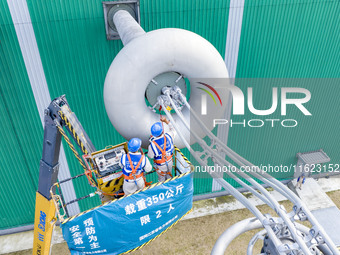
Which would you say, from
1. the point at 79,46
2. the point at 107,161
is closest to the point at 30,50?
the point at 79,46

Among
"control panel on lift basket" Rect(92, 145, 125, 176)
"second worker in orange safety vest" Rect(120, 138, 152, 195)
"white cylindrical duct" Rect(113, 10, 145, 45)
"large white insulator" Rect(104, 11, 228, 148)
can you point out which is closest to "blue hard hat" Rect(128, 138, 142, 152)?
"second worker in orange safety vest" Rect(120, 138, 152, 195)

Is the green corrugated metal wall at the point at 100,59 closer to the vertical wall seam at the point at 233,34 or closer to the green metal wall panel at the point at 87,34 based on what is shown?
A: the green metal wall panel at the point at 87,34

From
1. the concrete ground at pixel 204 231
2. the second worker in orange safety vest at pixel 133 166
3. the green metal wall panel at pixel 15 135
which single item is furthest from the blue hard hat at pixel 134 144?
the concrete ground at pixel 204 231

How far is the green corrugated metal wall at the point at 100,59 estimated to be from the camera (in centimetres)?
751

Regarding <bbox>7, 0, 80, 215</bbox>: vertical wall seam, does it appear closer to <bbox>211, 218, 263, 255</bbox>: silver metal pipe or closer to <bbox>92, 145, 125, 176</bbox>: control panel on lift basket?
<bbox>92, 145, 125, 176</bbox>: control panel on lift basket

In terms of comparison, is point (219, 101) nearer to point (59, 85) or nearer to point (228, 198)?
point (59, 85)

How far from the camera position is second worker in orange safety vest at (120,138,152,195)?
5613 mm

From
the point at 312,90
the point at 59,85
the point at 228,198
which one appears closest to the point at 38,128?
the point at 59,85

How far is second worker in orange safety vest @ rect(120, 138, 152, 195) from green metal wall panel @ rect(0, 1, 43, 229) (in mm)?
4352

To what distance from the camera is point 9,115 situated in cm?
835

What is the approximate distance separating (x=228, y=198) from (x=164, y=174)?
6085mm

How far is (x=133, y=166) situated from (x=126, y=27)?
3058 mm

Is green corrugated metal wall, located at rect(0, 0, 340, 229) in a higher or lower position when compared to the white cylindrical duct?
lower

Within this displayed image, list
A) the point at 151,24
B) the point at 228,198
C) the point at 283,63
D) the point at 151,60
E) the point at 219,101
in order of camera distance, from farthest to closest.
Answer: the point at 228,198
the point at 283,63
the point at 151,24
the point at 219,101
the point at 151,60
